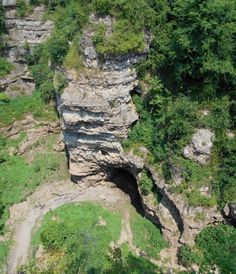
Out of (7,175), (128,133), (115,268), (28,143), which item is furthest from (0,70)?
(115,268)

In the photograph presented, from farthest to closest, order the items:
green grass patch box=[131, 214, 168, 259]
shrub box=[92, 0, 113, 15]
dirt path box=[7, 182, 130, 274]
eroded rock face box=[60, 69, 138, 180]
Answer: dirt path box=[7, 182, 130, 274] < green grass patch box=[131, 214, 168, 259] < eroded rock face box=[60, 69, 138, 180] < shrub box=[92, 0, 113, 15]

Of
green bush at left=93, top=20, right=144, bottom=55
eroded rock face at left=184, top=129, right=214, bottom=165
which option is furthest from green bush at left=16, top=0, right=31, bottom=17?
eroded rock face at left=184, top=129, right=214, bottom=165

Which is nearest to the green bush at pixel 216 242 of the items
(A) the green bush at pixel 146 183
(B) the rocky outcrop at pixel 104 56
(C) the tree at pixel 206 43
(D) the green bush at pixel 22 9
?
(A) the green bush at pixel 146 183

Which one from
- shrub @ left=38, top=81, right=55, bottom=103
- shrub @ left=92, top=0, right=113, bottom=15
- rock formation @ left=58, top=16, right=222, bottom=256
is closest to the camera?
shrub @ left=92, top=0, right=113, bottom=15

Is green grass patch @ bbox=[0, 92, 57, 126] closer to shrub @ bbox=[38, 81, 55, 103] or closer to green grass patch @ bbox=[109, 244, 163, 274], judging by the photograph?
shrub @ bbox=[38, 81, 55, 103]

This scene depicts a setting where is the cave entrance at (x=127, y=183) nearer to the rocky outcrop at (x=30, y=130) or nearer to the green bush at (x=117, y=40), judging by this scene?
the rocky outcrop at (x=30, y=130)

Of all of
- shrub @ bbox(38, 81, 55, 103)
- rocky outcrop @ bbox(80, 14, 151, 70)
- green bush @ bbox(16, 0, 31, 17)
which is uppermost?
rocky outcrop @ bbox(80, 14, 151, 70)

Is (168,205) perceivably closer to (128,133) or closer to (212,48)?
(128,133)
